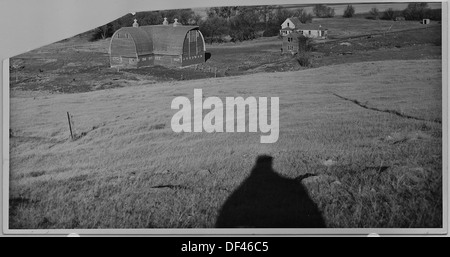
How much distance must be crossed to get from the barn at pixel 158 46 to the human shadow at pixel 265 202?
88cm

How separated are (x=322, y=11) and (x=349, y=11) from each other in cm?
18

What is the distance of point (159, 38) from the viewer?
471 cm

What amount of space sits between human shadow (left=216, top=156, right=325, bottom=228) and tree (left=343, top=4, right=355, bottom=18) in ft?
3.54

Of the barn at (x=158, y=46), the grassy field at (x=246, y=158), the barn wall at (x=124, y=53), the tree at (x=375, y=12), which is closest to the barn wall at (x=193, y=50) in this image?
the barn at (x=158, y=46)

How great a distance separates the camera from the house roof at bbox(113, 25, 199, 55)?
4.64m

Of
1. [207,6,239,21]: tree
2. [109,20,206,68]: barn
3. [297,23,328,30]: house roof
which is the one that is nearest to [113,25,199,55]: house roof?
[109,20,206,68]: barn

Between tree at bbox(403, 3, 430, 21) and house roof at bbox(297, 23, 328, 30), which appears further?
house roof at bbox(297, 23, 328, 30)

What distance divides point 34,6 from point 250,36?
145 centimetres

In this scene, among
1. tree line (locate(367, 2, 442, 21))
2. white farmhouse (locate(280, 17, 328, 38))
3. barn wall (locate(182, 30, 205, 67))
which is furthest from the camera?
barn wall (locate(182, 30, 205, 67))

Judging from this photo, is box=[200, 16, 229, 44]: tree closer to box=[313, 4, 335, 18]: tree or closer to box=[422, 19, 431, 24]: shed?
box=[313, 4, 335, 18]: tree

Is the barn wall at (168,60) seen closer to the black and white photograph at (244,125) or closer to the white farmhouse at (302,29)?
the black and white photograph at (244,125)

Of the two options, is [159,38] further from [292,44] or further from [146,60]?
[292,44]

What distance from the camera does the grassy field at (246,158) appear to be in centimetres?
447

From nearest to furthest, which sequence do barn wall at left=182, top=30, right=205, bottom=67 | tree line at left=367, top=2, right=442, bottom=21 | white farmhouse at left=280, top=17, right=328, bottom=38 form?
tree line at left=367, top=2, right=442, bottom=21 < white farmhouse at left=280, top=17, right=328, bottom=38 < barn wall at left=182, top=30, right=205, bottom=67
